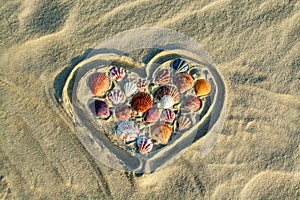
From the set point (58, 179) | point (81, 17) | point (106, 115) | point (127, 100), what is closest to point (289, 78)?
point (127, 100)

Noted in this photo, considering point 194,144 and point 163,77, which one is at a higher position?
point 163,77

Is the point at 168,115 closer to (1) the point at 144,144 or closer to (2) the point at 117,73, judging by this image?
(1) the point at 144,144

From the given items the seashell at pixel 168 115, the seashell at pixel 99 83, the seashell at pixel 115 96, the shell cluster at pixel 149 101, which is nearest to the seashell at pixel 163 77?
the shell cluster at pixel 149 101

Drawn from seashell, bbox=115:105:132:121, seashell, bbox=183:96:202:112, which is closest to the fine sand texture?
seashell, bbox=183:96:202:112

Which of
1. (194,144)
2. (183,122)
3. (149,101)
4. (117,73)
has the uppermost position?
(117,73)

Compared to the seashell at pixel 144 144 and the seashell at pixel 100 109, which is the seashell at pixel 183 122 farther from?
the seashell at pixel 100 109

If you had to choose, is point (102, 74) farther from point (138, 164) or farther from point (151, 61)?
point (138, 164)

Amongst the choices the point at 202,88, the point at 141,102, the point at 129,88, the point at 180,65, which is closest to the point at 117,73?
the point at 129,88
